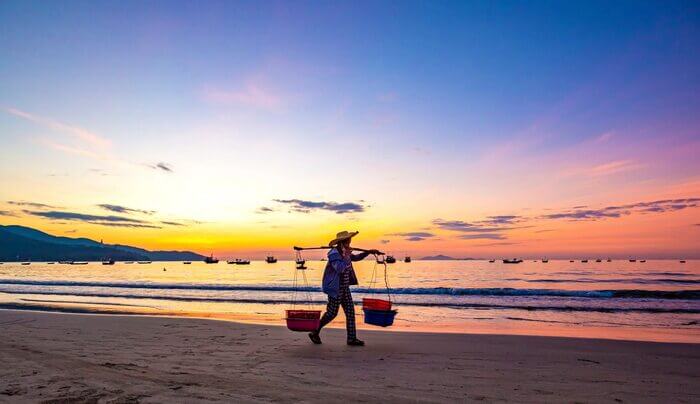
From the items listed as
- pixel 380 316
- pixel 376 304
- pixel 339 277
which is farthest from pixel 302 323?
pixel 376 304

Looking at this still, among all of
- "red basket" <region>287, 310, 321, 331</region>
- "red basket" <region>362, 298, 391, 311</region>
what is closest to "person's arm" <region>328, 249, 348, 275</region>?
"red basket" <region>287, 310, 321, 331</region>

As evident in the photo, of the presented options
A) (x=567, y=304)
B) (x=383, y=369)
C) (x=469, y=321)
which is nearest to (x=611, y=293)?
(x=567, y=304)

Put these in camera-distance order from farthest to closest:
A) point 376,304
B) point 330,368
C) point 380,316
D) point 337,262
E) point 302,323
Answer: point 376,304, point 380,316, point 302,323, point 337,262, point 330,368

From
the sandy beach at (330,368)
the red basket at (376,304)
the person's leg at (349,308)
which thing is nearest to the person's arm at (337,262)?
the person's leg at (349,308)

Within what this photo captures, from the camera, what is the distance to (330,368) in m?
6.90

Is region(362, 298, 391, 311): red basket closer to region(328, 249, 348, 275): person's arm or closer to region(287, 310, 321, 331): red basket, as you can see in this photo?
region(287, 310, 321, 331): red basket

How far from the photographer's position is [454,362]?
7.63 meters

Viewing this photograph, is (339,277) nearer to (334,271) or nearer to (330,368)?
(334,271)

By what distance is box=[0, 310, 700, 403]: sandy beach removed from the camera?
5297 mm

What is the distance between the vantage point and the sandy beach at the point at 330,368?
530 centimetres

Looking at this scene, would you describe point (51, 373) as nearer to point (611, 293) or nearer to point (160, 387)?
point (160, 387)

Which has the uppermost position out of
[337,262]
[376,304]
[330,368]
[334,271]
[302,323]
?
[337,262]

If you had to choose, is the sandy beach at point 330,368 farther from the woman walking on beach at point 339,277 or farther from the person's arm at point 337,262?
the person's arm at point 337,262

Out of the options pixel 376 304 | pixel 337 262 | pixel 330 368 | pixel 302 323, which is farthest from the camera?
pixel 376 304
